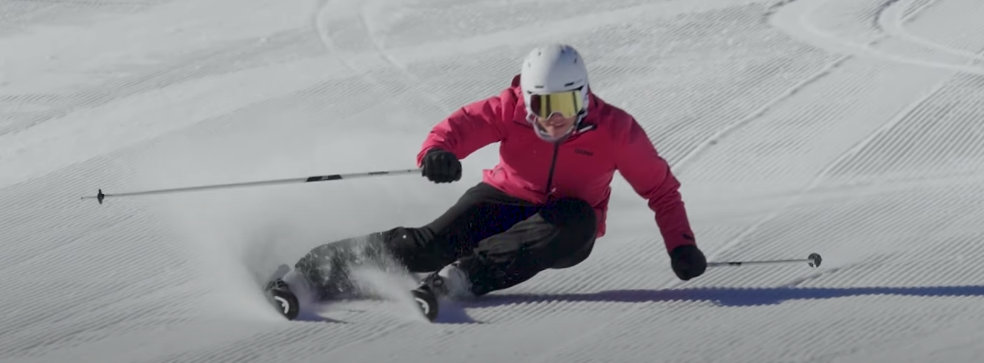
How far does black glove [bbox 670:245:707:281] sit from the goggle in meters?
0.64

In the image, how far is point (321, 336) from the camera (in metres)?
4.64

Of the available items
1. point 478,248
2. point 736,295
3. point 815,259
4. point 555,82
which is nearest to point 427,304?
point 478,248

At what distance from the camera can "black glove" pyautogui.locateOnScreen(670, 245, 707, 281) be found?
196 inches

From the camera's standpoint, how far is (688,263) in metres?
4.99

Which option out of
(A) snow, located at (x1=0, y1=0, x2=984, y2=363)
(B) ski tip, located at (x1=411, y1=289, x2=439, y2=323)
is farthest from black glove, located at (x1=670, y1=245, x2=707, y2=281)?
(B) ski tip, located at (x1=411, y1=289, x2=439, y2=323)

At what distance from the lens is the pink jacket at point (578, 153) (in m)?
5.14

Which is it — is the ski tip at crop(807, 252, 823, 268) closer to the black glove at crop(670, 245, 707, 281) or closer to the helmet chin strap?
the black glove at crop(670, 245, 707, 281)

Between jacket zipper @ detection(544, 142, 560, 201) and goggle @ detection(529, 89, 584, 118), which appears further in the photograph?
jacket zipper @ detection(544, 142, 560, 201)

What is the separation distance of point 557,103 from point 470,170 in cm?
205

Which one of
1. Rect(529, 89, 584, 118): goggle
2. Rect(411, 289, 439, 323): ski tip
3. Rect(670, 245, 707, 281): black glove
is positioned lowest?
Rect(670, 245, 707, 281): black glove

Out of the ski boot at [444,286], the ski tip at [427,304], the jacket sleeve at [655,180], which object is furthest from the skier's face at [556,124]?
the ski tip at [427,304]

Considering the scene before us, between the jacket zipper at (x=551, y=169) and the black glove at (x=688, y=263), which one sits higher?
the jacket zipper at (x=551, y=169)

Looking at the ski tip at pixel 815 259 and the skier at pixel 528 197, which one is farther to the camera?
the ski tip at pixel 815 259

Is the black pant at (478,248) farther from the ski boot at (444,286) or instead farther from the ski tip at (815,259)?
Result: the ski tip at (815,259)
